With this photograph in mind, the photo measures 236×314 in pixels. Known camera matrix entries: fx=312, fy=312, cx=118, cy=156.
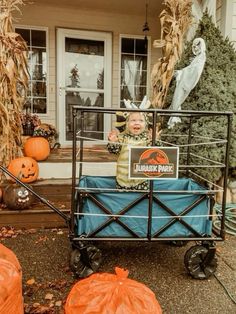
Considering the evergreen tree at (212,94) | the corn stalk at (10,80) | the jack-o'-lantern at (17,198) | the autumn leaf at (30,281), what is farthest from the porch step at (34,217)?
the evergreen tree at (212,94)

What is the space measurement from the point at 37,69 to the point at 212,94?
405cm

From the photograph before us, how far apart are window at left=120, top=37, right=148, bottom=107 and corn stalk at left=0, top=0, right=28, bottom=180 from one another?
10.7 ft

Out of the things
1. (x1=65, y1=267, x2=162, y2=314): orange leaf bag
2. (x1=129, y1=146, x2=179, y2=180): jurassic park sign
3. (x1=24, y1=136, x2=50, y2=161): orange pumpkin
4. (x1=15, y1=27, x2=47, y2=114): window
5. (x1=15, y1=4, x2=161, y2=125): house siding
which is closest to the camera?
(x1=65, y1=267, x2=162, y2=314): orange leaf bag

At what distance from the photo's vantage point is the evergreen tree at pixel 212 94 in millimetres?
4176

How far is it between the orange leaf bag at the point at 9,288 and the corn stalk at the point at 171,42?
12.1 feet

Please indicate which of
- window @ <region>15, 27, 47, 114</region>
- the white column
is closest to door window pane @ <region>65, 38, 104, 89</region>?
window @ <region>15, 27, 47, 114</region>

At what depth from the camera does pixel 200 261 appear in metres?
2.63

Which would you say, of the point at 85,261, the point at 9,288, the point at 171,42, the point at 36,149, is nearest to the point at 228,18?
the point at 171,42

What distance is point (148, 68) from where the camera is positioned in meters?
7.20

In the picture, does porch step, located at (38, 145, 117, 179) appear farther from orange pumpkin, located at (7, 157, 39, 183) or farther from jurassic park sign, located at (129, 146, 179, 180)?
jurassic park sign, located at (129, 146, 179, 180)

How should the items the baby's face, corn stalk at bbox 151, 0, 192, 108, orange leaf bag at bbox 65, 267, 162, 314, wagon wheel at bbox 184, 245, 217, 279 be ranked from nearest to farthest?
orange leaf bag at bbox 65, 267, 162, 314 → wagon wheel at bbox 184, 245, 217, 279 → the baby's face → corn stalk at bbox 151, 0, 192, 108

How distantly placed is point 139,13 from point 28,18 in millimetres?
2375

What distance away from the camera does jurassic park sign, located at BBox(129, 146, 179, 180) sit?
2273 millimetres

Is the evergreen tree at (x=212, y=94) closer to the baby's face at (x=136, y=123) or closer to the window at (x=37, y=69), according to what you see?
the baby's face at (x=136, y=123)
